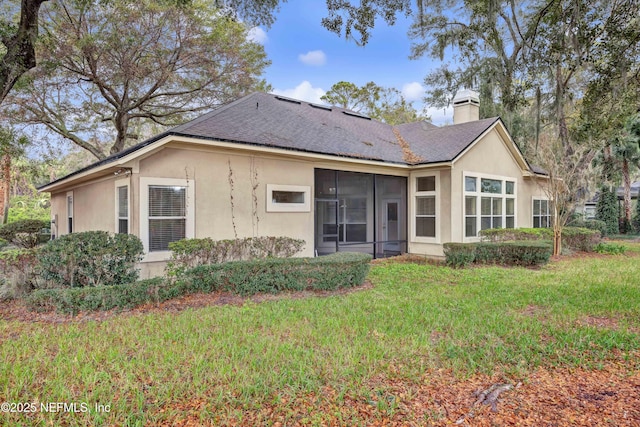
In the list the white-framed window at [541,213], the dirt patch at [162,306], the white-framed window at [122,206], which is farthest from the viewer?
the white-framed window at [541,213]

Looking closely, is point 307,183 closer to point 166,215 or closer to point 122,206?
point 166,215

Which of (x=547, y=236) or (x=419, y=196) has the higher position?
(x=419, y=196)

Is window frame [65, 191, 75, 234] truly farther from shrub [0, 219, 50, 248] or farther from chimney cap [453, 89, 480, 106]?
chimney cap [453, 89, 480, 106]

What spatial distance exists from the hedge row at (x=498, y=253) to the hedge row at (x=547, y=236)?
6.76ft

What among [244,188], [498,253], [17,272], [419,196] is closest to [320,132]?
[244,188]

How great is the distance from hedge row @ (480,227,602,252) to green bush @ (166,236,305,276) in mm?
7459

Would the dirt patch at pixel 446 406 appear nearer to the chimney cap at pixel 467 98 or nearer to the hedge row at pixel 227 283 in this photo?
the hedge row at pixel 227 283

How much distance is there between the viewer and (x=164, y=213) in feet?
27.1

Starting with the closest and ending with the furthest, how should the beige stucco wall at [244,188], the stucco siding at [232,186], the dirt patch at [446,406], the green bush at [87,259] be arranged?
the dirt patch at [446,406] < the green bush at [87,259] < the beige stucco wall at [244,188] < the stucco siding at [232,186]

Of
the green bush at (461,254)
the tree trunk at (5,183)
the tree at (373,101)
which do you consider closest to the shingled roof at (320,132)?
the green bush at (461,254)

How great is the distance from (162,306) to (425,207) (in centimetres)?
962

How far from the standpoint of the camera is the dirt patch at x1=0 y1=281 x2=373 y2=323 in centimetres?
568

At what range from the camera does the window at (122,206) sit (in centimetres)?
858
